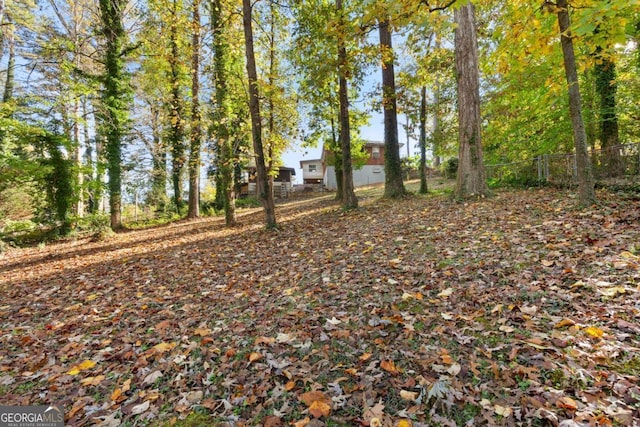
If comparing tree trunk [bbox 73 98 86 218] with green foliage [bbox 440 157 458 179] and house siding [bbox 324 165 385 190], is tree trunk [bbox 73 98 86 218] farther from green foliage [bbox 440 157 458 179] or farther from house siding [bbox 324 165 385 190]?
house siding [bbox 324 165 385 190]

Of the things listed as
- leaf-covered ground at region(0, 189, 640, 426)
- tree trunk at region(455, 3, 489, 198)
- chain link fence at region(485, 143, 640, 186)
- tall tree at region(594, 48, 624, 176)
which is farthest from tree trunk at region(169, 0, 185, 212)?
tall tree at region(594, 48, 624, 176)

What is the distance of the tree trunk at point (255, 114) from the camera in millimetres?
7609

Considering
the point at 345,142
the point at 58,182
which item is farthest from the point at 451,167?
the point at 58,182

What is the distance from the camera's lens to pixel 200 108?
11586mm

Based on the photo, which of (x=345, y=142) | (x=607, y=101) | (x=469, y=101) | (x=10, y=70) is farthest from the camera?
(x=10, y=70)

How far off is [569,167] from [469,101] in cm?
356

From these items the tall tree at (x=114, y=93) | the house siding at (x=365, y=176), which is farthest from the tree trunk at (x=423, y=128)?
the house siding at (x=365, y=176)

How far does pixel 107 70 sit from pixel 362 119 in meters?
11.2

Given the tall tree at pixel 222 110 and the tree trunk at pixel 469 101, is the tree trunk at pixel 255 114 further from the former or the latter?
the tree trunk at pixel 469 101

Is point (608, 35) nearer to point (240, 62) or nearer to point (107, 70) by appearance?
point (240, 62)

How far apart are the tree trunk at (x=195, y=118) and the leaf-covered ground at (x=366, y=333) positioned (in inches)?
281

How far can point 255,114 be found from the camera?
8.02 metres

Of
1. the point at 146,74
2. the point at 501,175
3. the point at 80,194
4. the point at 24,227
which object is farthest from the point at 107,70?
the point at 501,175

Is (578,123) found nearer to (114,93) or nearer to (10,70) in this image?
(114,93)
